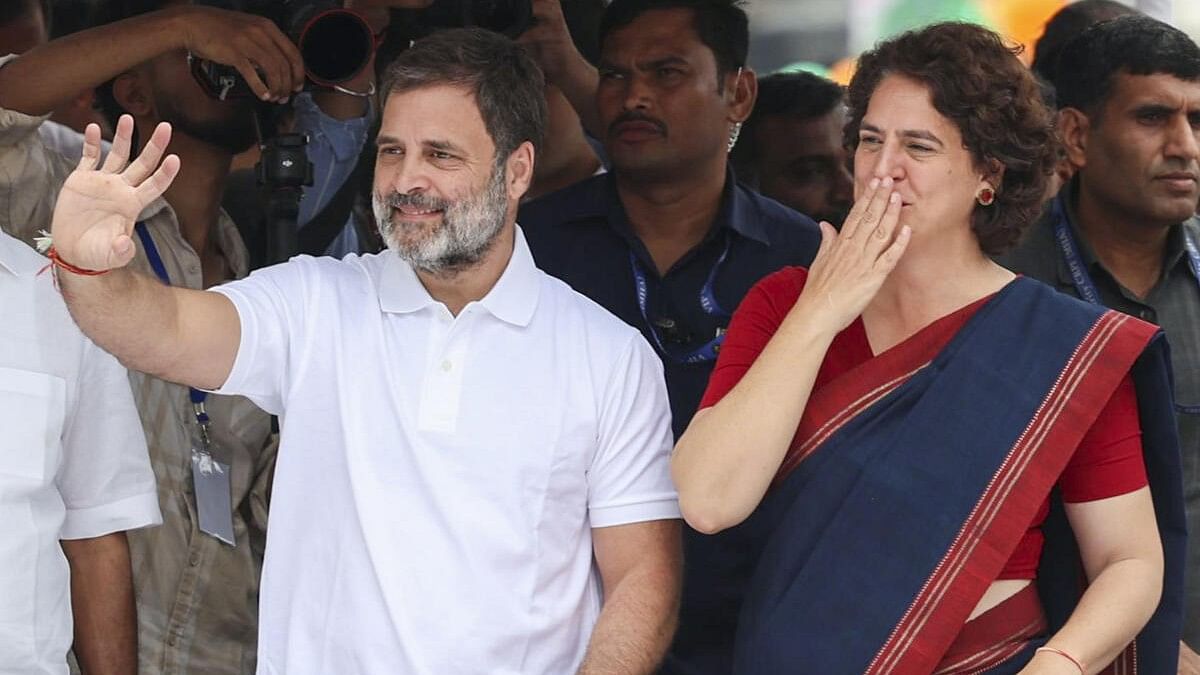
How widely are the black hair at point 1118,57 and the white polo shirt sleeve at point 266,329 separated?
1523 mm

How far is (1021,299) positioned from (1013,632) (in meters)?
0.41

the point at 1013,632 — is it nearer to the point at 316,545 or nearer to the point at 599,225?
the point at 316,545

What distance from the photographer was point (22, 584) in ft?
7.02

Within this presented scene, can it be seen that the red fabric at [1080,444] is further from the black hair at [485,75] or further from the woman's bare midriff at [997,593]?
the black hair at [485,75]

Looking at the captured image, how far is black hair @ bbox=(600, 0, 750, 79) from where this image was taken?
10.7 feet

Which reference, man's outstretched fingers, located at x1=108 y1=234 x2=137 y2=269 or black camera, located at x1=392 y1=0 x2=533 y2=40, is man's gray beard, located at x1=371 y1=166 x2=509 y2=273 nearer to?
man's outstretched fingers, located at x1=108 y1=234 x2=137 y2=269

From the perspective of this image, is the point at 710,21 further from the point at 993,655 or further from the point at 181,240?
the point at 993,655

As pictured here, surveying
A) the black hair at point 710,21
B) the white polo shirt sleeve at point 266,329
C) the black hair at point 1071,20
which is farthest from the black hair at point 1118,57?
the white polo shirt sleeve at point 266,329

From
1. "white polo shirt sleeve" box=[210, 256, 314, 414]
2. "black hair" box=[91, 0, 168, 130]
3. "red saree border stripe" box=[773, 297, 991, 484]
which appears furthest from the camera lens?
"red saree border stripe" box=[773, 297, 991, 484]

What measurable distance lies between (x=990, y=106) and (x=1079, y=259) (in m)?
0.82

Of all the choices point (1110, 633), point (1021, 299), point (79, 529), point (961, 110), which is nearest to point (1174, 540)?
point (1110, 633)

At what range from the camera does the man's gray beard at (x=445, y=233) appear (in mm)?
2299

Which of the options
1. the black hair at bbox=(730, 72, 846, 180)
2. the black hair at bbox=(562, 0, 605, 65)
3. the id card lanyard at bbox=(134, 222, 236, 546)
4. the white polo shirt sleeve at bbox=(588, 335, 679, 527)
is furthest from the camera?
the black hair at bbox=(730, 72, 846, 180)

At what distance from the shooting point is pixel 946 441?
2.14m
